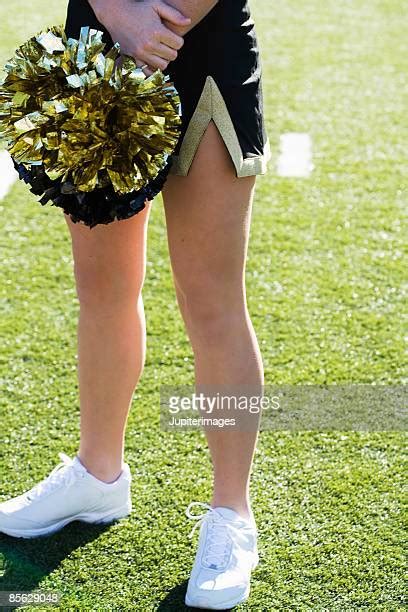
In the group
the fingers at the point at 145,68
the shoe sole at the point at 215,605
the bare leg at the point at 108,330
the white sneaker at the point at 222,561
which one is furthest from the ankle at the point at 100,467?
the fingers at the point at 145,68

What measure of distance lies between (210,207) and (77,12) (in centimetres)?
47

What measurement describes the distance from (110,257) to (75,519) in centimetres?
65

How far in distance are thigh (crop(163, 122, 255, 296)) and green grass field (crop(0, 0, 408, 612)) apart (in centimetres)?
64

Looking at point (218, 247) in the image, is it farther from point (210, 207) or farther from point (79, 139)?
A: point (79, 139)

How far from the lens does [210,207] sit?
1837 mm

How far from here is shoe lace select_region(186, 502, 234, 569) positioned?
2.01m

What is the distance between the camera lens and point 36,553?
84.0 inches

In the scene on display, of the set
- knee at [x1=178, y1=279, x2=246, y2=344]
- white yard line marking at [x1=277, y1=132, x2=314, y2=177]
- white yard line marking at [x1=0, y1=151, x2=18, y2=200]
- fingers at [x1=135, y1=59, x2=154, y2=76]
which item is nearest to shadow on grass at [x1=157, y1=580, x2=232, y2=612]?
knee at [x1=178, y1=279, x2=246, y2=344]

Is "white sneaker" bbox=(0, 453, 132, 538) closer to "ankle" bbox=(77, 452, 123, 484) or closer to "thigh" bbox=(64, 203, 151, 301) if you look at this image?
"ankle" bbox=(77, 452, 123, 484)

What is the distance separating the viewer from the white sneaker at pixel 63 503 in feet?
7.14

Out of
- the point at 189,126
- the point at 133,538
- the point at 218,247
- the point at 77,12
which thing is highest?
the point at 77,12

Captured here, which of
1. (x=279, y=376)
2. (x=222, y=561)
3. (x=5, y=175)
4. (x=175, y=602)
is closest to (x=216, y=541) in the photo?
(x=222, y=561)

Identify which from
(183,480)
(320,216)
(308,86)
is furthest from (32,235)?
(308,86)

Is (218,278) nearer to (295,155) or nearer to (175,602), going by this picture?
(175,602)
